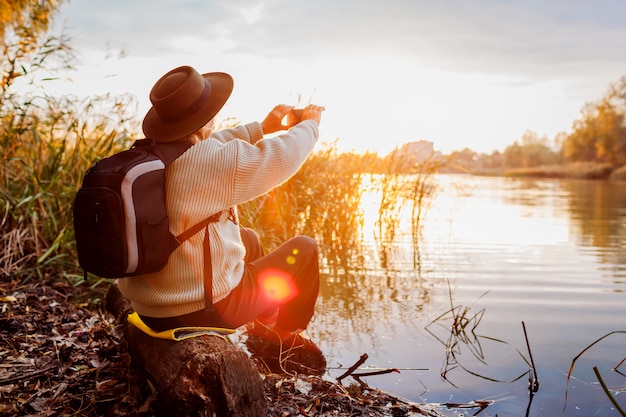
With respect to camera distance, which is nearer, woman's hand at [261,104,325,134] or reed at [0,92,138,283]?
woman's hand at [261,104,325,134]

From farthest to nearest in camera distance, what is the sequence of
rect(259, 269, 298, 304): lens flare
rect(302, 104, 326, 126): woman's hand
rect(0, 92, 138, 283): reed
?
rect(0, 92, 138, 283): reed < rect(259, 269, 298, 304): lens flare < rect(302, 104, 326, 126): woman's hand

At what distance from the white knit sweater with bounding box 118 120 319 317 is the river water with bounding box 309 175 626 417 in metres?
1.12

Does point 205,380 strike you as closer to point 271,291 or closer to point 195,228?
point 195,228

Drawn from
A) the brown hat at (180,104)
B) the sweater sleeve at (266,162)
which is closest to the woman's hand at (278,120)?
the sweater sleeve at (266,162)

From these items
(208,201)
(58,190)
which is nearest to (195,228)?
(208,201)

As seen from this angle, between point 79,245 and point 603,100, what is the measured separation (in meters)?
43.3

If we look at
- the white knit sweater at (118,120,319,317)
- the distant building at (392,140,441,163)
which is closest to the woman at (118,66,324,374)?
the white knit sweater at (118,120,319,317)

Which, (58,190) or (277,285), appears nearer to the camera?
(277,285)

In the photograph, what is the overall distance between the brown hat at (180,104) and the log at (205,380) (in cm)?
82

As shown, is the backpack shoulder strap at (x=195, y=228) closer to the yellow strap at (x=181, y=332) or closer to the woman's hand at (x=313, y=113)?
the yellow strap at (x=181, y=332)

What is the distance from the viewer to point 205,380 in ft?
7.09

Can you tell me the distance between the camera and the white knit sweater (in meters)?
2.22

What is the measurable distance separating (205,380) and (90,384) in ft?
2.43

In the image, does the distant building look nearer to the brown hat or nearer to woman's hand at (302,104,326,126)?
woman's hand at (302,104,326,126)
